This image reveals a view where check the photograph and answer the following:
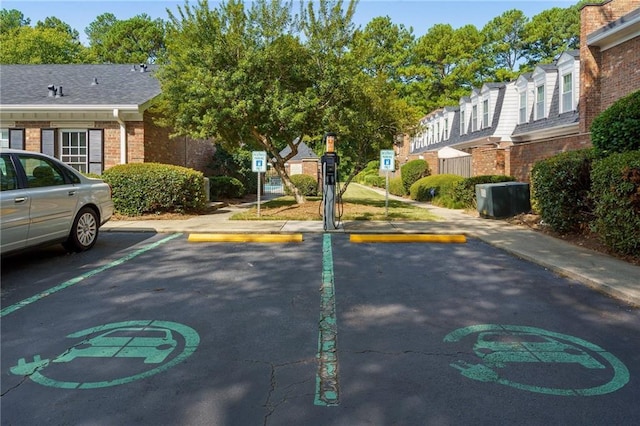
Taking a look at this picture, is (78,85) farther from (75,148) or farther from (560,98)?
(560,98)

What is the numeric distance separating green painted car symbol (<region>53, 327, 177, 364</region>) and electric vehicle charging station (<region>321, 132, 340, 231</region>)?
6691 millimetres

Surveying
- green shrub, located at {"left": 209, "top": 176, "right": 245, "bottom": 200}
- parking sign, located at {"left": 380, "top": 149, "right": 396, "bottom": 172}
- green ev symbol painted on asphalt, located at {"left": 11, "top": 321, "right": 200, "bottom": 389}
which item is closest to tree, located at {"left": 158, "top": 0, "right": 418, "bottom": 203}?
parking sign, located at {"left": 380, "top": 149, "right": 396, "bottom": 172}

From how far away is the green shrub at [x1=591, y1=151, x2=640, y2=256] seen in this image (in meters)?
6.98

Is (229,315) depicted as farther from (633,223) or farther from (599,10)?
(599,10)

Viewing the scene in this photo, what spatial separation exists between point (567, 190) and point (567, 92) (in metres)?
10.7

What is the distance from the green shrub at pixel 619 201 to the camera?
6.98m

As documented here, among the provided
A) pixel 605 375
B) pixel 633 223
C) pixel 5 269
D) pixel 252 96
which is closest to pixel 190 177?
pixel 252 96

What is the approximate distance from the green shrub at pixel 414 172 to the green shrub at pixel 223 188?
10.2m

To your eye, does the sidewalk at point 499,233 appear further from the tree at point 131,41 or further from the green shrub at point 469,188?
the tree at point 131,41

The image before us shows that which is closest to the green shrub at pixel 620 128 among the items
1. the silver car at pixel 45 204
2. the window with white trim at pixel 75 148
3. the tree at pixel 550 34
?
the silver car at pixel 45 204

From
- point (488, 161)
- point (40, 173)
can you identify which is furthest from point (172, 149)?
point (488, 161)

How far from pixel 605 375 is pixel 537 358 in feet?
1.50

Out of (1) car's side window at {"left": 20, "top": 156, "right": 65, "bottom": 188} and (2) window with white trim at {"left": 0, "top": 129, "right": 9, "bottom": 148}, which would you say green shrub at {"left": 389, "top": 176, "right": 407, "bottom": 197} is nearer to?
(2) window with white trim at {"left": 0, "top": 129, "right": 9, "bottom": 148}

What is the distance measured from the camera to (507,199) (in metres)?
13.5
